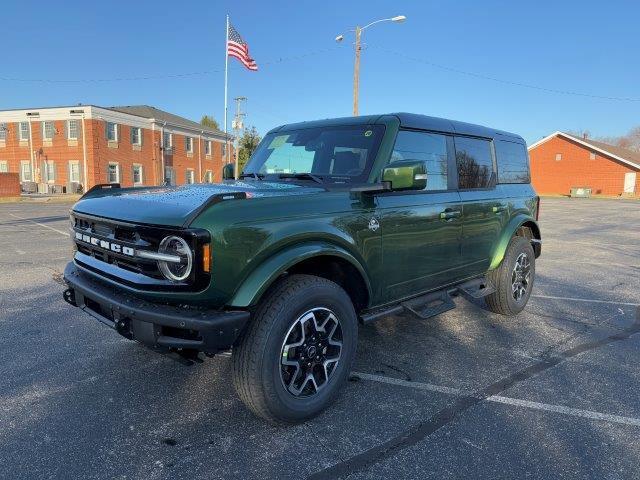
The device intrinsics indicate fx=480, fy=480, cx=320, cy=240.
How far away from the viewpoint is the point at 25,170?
40344 mm

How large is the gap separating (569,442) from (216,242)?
7.72ft

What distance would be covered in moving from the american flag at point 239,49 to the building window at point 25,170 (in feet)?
84.3

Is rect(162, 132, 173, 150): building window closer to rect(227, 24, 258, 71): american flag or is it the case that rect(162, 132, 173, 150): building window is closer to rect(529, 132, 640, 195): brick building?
rect(227, 24, 258, 71): american flag

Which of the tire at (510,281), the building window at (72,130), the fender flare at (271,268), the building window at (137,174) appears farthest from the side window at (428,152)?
the building window at (137,174)

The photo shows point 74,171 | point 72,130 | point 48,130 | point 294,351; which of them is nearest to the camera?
point 294,351

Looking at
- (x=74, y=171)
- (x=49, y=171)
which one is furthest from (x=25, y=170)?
(x=74, y=171)

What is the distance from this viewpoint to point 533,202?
570 centimetres

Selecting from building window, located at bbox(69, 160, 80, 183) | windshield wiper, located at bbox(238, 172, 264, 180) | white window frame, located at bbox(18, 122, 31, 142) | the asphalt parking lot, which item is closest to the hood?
windshield wiper, located at bbox(238, 172, 264, 180)

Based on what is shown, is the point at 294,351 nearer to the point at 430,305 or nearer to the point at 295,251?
the point at 295,251

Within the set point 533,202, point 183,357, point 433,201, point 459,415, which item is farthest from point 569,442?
point 533,202

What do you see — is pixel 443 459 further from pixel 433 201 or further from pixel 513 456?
pixel 433 201

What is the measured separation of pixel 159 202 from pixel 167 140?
43500mm

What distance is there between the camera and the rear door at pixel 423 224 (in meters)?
3.58

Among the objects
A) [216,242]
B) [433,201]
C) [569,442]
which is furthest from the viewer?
[433,201]
